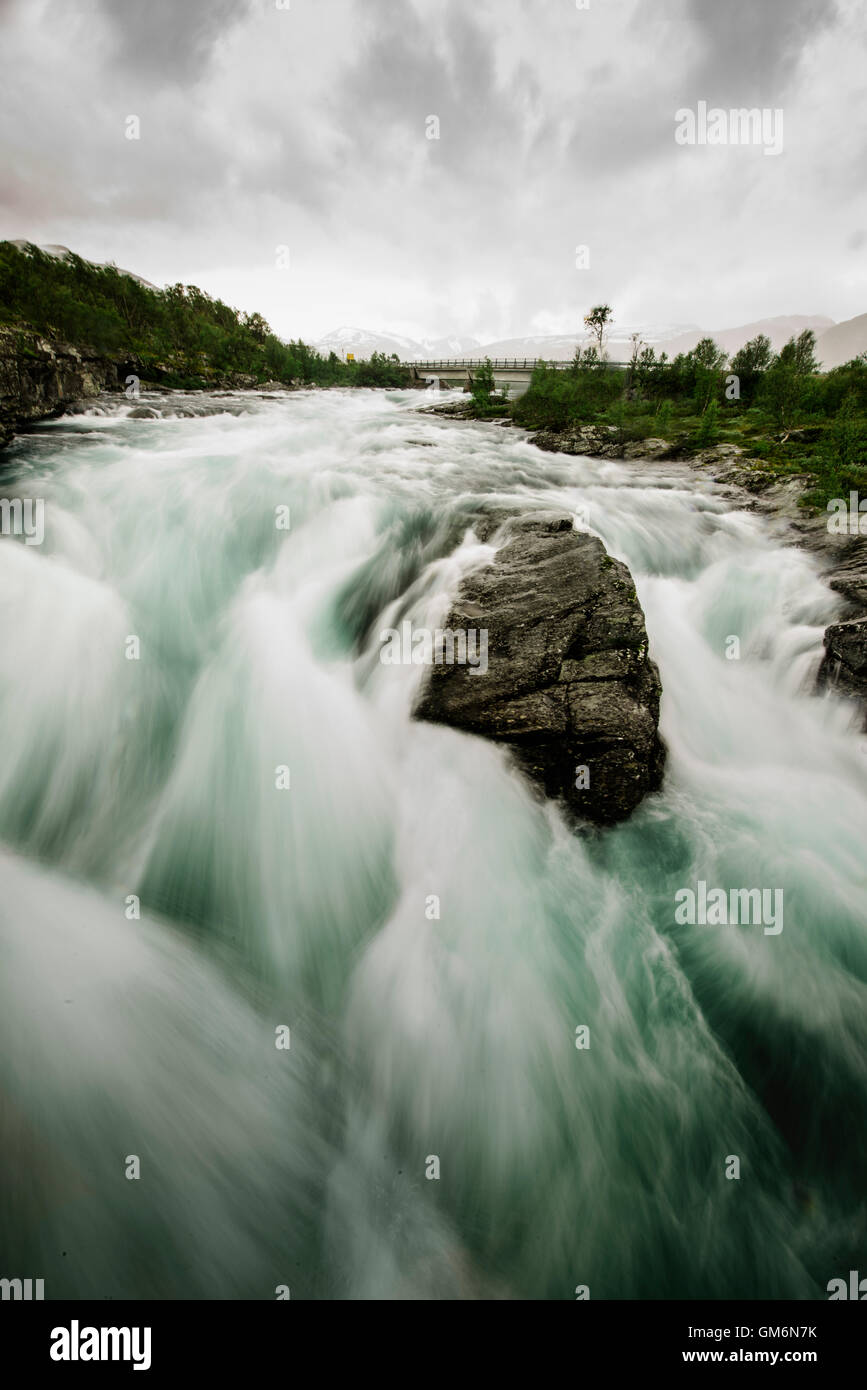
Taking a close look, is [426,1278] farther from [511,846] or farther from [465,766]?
[465,766]

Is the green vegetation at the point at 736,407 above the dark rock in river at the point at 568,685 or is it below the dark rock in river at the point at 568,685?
above

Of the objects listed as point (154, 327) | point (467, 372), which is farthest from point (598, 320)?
point (154, 327)

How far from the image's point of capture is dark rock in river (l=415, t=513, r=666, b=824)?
17.7 ft

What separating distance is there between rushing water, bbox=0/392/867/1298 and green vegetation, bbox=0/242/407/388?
35.9m

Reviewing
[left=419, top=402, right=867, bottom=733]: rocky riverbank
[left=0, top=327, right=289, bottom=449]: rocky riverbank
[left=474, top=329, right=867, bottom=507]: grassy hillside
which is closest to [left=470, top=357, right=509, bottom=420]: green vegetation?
[left=474, top=329, right=867, bottom=507]: grassy hillside

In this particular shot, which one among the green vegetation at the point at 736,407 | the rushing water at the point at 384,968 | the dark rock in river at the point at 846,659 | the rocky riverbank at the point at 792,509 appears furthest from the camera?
the green vegetation at the point at 736,407
